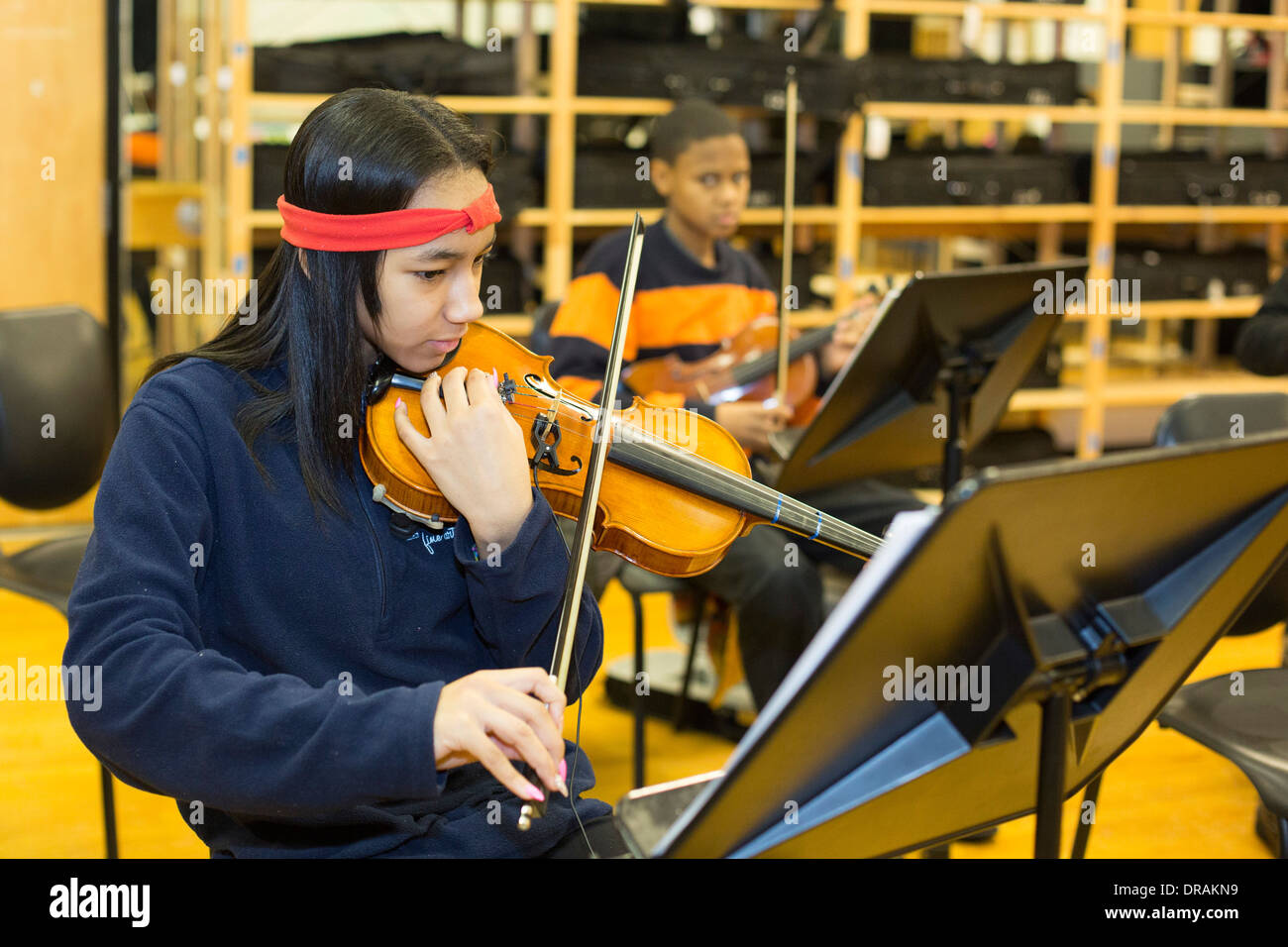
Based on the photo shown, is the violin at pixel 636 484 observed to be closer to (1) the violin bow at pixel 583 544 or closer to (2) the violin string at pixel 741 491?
(2) the violin string at pixel 741 491

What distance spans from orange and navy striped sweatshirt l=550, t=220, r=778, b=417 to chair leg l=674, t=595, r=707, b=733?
0.44 meters

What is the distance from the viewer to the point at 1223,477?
0.85 m

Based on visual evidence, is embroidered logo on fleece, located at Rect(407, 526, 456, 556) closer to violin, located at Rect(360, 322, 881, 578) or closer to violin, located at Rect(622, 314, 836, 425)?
violin, located at Rect(360, 322, 881, 578)

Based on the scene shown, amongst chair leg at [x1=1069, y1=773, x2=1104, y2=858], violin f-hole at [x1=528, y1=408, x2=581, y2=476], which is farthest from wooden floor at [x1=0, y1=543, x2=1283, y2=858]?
violin f-hole at [x1=528, y1=408, x2=581, y2=476]

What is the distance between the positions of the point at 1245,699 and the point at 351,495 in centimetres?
120

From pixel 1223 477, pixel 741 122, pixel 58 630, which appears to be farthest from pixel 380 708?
pixel 741 122

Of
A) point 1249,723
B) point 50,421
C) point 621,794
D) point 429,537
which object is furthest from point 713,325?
point 429,537

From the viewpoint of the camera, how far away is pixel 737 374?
8.18 feet

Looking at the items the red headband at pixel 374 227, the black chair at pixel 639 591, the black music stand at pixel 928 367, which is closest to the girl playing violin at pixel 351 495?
the red headband at pixel 374 227

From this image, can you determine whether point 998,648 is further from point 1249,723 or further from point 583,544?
point 1249,723

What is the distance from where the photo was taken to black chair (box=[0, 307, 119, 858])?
2057mm

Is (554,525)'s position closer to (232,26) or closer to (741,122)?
(232,26)
